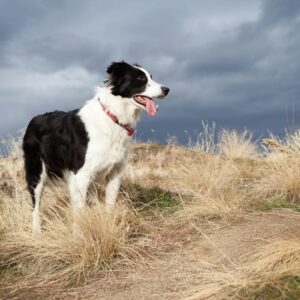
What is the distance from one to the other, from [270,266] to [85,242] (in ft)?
5.65

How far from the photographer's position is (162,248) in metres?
5.34

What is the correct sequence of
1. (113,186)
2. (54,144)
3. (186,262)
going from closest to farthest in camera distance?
1. (186,262)
2. (113,186)
3. (54,144)

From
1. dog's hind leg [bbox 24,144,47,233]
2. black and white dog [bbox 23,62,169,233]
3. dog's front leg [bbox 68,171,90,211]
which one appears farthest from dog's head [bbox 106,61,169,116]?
dog's hind leg [bbox 24,144,47,233]

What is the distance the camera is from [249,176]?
358 inches

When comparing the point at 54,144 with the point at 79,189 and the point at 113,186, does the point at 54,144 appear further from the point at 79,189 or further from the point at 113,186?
the point at 113,186

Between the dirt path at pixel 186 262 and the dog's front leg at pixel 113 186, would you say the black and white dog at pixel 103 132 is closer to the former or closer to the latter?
the dog's front leg at pixel 113 186

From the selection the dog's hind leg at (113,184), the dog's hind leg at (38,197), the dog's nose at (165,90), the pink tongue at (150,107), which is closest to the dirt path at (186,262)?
the dog's hind leg at (113,184)

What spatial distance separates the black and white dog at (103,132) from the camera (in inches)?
244

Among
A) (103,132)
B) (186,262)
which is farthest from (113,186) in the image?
(186,262)

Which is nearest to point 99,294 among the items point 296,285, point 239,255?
point 239,255

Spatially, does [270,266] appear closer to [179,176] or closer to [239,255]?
[239,255]

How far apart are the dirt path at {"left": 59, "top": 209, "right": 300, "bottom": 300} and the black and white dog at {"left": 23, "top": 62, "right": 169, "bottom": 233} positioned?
135 cm

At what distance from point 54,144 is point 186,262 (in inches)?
101

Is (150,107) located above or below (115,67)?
below
